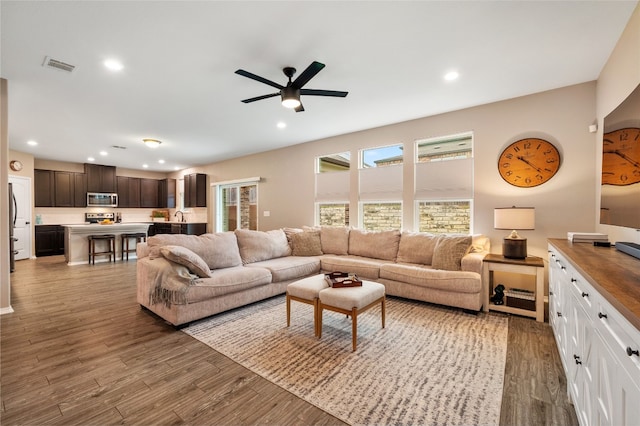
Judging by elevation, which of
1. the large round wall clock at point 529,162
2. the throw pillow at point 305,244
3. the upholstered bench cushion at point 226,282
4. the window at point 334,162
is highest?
the window at point 334,162

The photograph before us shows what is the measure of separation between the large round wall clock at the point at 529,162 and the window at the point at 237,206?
17.8 ft

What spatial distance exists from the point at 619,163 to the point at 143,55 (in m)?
4.10

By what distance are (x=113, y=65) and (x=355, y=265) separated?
368 cm

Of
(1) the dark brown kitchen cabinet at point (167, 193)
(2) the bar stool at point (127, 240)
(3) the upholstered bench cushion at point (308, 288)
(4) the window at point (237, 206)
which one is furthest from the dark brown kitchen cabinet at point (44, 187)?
(3) the upholstered bench cushion at point (308, 288)

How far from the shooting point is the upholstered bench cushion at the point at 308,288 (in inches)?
110

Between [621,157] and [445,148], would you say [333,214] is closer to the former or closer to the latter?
[445,148]

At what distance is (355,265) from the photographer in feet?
13.5

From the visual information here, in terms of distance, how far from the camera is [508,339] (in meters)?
2.68

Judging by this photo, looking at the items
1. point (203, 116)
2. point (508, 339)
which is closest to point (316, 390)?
point (508, 339)

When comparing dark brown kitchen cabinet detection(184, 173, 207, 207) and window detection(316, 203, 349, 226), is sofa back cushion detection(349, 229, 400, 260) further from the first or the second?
dark brown kitchen cabinet detection(184, 173, 207, 207)

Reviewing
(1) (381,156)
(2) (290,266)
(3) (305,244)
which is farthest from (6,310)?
(1) (381,156)

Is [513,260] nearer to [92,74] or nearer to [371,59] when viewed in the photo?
[371,59]

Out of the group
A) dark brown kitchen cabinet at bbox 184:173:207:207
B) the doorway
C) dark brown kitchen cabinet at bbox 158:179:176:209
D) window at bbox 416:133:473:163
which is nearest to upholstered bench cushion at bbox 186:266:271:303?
window at bbox 416:133:473:163

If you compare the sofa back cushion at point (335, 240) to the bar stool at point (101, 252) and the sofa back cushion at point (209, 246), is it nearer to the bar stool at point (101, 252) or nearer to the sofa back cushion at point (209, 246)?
the sofa back cushion at point (209, 246)
